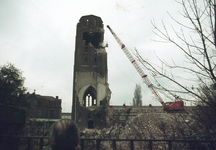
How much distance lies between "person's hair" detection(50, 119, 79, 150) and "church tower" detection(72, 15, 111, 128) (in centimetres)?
2584

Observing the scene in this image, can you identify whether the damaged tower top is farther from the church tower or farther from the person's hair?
the person's hair

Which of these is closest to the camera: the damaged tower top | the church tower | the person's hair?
the person's hair

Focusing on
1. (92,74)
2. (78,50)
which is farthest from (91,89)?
(78,50)

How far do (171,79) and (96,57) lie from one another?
28205 mm

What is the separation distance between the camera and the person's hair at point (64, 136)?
156 cm

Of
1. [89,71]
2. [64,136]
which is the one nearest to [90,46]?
[89,71]

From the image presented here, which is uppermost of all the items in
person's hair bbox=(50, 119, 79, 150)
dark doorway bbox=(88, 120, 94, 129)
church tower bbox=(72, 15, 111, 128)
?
church tower bbox=(72, 15, 111, 128)

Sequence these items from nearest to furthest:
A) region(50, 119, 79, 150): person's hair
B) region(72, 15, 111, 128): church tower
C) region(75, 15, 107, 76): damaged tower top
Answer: region(50, 119, 79, 150): person's hair, region(72, 15, 111, 128): church tower, region(75, 15, 107, 76): damaged tower top

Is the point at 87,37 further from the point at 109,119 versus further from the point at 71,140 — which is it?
the point at 71,140

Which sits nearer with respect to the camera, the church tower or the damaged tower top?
the church tower

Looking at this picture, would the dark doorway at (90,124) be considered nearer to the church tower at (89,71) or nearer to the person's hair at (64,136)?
the church tower at (89,71)

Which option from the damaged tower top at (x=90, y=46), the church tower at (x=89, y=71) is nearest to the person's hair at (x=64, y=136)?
the church tower at (x=89, y=71)

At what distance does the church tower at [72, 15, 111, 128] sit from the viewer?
27.2m

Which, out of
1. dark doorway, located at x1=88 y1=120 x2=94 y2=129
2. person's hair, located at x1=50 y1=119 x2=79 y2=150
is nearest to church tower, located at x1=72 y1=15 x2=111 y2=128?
dark doorway, located at x1=88 y1=120 x2=94 y2=129
